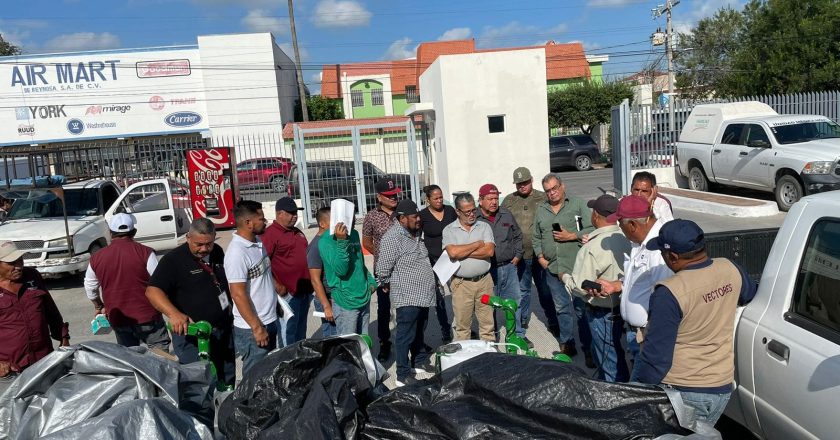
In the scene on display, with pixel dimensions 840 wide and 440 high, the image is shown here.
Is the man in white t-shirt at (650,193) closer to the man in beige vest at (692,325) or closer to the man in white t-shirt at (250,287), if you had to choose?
the man in beige vest at (692,325)

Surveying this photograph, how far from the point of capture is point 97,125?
39.2 meters

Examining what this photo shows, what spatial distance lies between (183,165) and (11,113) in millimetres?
28828

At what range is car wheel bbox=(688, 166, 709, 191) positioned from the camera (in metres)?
16.5

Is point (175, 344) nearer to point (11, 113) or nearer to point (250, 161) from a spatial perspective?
point (250, 161)

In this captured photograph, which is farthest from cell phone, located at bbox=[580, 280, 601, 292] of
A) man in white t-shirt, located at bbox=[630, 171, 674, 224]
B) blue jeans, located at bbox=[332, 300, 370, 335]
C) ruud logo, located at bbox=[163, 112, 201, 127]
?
ruud logo, located at bbox=[163, 112, 201, 127]

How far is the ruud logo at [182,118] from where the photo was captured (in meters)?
39.2

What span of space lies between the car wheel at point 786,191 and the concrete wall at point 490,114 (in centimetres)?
498

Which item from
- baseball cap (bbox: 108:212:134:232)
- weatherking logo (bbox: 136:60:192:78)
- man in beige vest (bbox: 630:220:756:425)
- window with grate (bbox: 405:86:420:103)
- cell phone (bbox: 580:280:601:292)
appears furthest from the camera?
window with grate (bbox: 405:86:420:103)

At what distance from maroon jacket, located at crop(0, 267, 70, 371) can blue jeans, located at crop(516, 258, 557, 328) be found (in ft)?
14.3

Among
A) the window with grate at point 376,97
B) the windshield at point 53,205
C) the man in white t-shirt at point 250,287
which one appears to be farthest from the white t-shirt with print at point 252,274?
the window with grate at point 376,97

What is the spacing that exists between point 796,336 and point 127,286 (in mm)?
4684

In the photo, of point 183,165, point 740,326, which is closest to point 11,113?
point 183,165

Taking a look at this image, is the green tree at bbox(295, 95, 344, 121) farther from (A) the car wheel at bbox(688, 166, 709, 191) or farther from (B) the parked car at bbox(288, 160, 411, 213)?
(A) the car wheel at bbox(688, 166, 709, 191)

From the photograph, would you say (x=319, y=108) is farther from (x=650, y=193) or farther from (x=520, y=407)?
(x=520, y=407)
